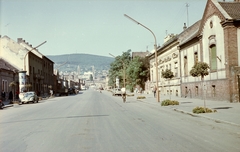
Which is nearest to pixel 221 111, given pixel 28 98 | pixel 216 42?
pixel 216 42

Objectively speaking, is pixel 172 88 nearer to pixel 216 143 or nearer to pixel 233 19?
pixel 233 19

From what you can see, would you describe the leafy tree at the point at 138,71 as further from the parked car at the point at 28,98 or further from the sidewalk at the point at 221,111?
the sidewalk at the point at 221,111

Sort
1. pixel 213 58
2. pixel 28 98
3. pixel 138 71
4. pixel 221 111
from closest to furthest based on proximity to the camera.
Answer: pixel 221 111 < pixel 213 58 < pixel 28 98 < pixel 138 71

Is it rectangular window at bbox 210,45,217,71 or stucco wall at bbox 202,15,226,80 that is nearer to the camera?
stucco wall at bbox 202,15,226,80

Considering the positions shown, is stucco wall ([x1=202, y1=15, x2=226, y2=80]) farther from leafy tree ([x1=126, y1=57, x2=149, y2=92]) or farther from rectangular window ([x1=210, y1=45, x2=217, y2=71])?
leafy tree ([x1=126, y1=57, x2=149, y2=92])

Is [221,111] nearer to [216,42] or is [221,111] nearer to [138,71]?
[216,42]

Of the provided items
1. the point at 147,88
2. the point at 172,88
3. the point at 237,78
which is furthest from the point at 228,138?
the point at 147,88

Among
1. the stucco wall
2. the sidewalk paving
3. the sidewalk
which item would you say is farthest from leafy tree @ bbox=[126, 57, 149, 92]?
the sidewalk

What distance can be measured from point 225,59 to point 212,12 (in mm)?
5067

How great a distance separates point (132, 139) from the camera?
8453mm

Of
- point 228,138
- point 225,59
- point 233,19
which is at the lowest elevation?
point 228,138

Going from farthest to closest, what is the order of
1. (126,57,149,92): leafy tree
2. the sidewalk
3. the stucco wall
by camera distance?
1. (126,57,149,92): leafy tree
2. the stucco wall
3. the sidewalk

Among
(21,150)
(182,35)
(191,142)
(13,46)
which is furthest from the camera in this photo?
(13,46)

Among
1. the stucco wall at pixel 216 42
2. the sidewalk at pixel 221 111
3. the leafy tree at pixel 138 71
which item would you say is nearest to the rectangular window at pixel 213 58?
the stucco wall at pixel 216 42
